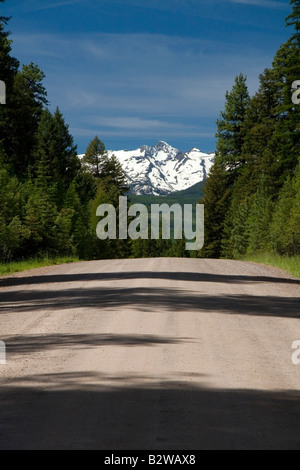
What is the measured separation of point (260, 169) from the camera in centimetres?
5941

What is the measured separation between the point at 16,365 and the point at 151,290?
8464 millimetres

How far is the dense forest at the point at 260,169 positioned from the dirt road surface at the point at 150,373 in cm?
2241

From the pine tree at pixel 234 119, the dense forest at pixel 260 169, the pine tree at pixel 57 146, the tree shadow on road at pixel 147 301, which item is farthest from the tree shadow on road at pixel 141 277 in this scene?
the pine tree at pixel 234 119

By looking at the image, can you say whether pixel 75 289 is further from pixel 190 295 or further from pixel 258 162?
pixel 258 162

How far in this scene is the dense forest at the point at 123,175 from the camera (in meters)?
34.8

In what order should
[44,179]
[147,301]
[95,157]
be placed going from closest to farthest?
1. [147,301]
2. [44,179]
3. [95,157]

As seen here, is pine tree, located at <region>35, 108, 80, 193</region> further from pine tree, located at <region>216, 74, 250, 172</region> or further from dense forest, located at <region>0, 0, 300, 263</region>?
pine tree, located at <region>216, 74, 250, 172</region>

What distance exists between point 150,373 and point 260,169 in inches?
2150

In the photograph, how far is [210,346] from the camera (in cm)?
845

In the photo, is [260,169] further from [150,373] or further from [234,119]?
[150,373]

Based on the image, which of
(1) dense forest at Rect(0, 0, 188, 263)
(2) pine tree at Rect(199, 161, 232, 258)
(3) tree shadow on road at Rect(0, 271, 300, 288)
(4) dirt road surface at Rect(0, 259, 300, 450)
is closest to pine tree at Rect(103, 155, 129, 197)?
(1) dense forest at Rect(0, 0, 188, 263)

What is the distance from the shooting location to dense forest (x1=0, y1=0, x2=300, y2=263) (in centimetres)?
3478

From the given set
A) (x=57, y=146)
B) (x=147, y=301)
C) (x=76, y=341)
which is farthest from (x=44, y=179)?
(x=76, y=341)
